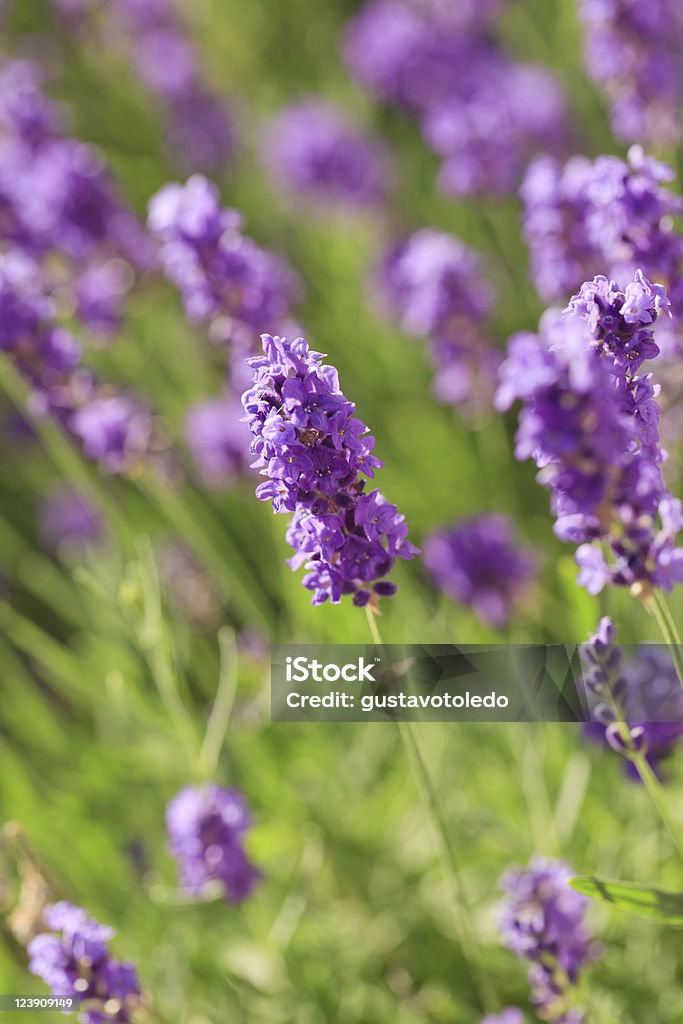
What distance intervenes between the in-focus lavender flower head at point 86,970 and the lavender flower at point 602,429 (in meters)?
1.09

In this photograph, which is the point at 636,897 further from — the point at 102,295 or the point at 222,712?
the point at 102,295

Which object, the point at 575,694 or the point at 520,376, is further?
the point at 575,694

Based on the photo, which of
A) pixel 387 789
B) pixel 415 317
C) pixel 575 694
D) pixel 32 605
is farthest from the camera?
pixel 32 605

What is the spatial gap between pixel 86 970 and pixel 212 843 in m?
0.53

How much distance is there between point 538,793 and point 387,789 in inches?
22.9

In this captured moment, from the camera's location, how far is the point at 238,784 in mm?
3082

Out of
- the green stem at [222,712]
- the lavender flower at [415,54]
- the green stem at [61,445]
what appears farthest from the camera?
the lavender flower at [415,54]

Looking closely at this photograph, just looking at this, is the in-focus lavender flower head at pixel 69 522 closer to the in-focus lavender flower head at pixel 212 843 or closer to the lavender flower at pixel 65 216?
the lavender flower at pixel 65 216

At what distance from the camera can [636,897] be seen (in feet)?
5.19

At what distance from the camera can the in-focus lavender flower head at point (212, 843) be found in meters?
2.30

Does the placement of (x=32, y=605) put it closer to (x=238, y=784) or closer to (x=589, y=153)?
(x=238, y=784)

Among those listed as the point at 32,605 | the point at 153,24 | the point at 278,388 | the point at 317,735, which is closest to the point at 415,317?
the point at 317,735

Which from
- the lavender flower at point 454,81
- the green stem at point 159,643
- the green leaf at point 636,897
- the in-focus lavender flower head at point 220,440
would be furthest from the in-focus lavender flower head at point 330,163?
the green leaf at point 636,897

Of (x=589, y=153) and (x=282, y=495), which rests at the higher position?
(x=589, y=153)
